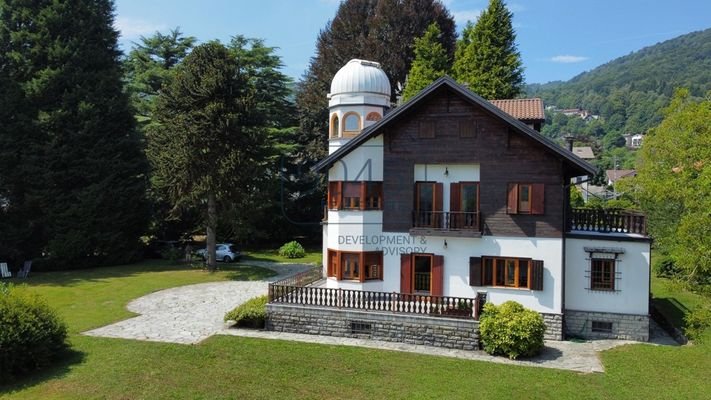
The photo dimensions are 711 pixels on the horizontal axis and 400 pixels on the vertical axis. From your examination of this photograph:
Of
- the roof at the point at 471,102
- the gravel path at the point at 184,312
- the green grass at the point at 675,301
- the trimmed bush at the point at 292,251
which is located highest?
the roof at the point at 471,102

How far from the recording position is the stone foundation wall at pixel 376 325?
18000mm

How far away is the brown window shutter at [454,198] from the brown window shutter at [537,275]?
12.2 feet

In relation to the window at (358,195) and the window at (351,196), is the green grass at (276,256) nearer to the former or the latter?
the window at (358,195)

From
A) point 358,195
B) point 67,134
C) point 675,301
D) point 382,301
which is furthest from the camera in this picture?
point 67,134

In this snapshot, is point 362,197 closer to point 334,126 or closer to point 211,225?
point 334,126

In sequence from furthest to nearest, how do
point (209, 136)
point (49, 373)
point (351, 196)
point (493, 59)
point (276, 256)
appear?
point (493, 59) < point (276, 256) < point (209, 136) < point (351, 196) < point (49, 373)

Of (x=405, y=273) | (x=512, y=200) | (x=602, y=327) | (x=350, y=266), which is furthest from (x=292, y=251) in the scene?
(x=602, y=327)

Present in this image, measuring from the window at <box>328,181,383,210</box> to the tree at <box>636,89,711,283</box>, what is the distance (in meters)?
12.7

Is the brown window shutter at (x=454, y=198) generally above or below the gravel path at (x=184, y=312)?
above

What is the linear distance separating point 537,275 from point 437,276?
396 centimetres

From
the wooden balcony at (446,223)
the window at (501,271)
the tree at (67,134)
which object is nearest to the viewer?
the window at (501,271)

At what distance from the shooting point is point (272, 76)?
4800 centimetres

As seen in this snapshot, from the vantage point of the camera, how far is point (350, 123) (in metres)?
26.4

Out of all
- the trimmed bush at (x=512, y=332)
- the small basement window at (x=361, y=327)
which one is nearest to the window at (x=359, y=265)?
the small basement window at (x=361, y=327)
